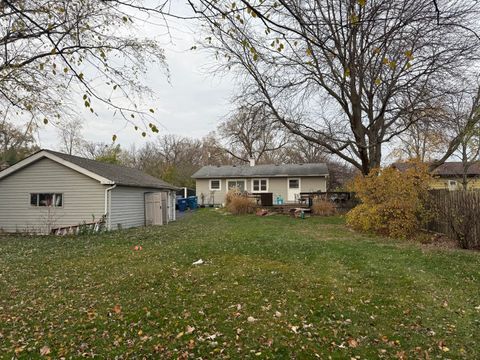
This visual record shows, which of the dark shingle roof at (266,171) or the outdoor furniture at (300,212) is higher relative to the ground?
the dark shingle roof at (266,171)

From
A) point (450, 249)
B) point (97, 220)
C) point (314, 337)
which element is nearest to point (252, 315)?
point (314, 337)

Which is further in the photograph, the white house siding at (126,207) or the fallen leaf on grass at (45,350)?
the white house siding at (126,207)

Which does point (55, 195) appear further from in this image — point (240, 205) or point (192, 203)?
point (192, 203)

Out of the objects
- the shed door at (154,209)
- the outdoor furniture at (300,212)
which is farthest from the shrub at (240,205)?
the shed door at (154,209)

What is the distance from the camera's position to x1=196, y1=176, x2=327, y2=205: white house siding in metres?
26.4

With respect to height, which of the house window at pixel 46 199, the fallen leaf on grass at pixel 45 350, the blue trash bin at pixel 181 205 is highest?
the house window at pixel 46 199

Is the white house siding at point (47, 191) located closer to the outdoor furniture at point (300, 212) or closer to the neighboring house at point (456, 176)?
the outdoor furniture at point (300, 212)

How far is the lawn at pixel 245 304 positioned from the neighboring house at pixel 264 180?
1825 cm

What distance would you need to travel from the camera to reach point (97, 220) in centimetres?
1384

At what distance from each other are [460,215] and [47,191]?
16.0 meters

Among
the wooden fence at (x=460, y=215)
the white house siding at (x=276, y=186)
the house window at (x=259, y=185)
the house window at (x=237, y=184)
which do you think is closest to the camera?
the wooden fence at (x=460, y=215)

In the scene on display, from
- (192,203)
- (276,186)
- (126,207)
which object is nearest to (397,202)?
(126,207)

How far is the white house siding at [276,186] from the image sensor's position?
26.4 m

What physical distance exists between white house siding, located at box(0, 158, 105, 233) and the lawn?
5.88m
